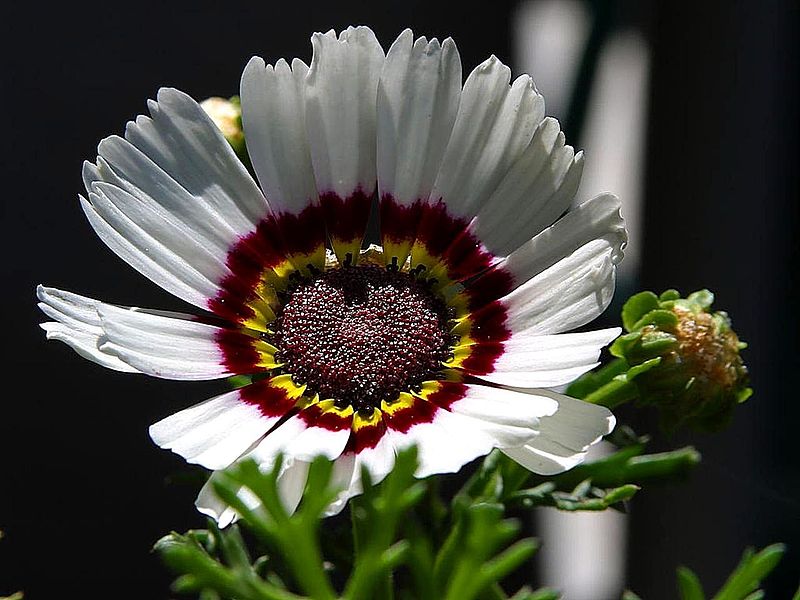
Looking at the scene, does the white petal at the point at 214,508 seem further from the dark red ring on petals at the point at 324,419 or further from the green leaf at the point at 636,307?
the green leaf at the point at 636,307

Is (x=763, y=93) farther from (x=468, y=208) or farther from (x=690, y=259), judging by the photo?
(x=468, y=208)

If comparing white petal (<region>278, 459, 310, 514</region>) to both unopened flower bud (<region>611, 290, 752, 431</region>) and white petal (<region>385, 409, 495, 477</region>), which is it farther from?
unopened flower bud (<region>611, 290, 752, 431</region>)

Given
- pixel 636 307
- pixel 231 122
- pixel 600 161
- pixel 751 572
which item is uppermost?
pixel 600 161

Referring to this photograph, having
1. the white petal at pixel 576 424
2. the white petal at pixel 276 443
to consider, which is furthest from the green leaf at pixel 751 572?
the white petal at pixel 276 443

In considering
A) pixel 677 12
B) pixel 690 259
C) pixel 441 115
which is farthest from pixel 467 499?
pixel 677 12

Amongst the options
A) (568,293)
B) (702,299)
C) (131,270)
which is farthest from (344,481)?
(131,270)

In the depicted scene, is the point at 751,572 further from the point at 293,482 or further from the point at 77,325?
the point at 77,325

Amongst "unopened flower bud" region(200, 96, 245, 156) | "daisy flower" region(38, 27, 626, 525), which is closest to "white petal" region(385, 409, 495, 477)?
"daisy flower" region(38, 27, 626, 525)
